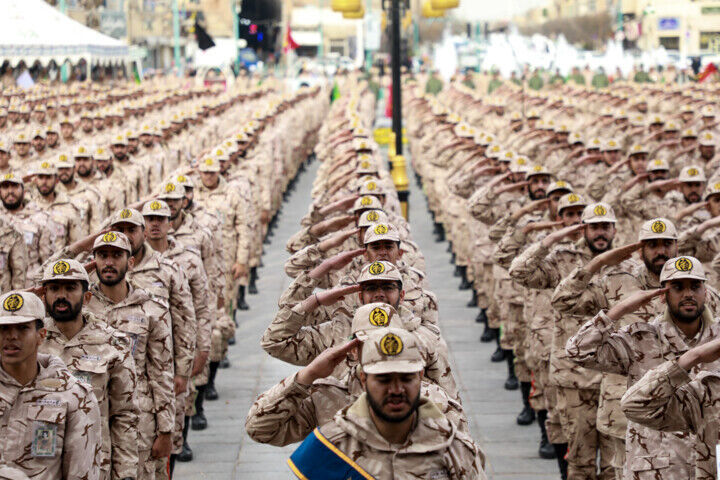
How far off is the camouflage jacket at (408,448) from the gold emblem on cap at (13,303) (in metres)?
1.70

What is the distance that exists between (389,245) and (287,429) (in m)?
2.43

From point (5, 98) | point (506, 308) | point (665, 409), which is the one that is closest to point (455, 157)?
point (506, 308)

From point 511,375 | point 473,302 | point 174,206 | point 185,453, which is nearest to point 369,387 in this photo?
point 185,453

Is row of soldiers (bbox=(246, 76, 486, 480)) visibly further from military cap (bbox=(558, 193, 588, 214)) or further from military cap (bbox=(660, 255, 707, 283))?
military cap (bbox=(558, 193, 588, 214))

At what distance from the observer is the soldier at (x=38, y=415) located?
5320 mm

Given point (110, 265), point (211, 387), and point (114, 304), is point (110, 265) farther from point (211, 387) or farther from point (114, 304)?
point (211, 387)

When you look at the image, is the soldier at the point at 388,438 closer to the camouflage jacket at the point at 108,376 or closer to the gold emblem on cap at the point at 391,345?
the gold emblem on cap at the point at 391,345

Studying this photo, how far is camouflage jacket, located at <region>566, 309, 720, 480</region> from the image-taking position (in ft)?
20.7

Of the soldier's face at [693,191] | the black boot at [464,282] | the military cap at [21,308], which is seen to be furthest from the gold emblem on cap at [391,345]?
the black boot at [464,282]

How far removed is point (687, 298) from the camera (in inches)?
247

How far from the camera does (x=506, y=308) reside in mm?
11539

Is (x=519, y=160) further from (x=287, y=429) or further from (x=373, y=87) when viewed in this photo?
(x=373, y=87)

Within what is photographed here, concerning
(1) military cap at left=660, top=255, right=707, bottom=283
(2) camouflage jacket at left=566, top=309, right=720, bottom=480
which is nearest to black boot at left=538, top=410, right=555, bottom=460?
(2) camouflage jacket at left=566, top=309, right=720, bottom=480

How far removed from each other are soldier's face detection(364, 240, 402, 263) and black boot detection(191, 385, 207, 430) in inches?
130
